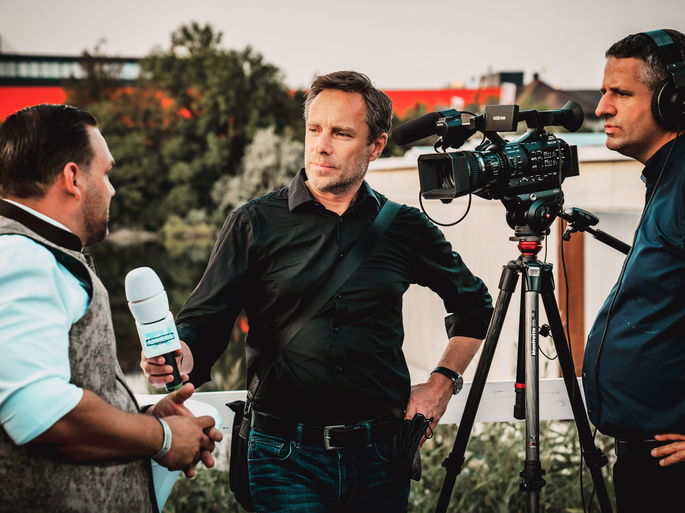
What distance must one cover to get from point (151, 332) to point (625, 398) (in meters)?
1.29

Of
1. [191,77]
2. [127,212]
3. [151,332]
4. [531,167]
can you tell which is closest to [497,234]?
[531,167]

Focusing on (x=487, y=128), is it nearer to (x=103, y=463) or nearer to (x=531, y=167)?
(x=531, y=167)

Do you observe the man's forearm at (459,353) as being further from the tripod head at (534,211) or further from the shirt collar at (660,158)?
the shirt collar at (660,158)

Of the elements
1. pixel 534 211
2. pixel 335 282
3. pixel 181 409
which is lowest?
pixel 181 409

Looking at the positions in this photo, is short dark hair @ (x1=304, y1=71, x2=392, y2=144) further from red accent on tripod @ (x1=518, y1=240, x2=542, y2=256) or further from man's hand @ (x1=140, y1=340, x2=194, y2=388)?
man's hand @ (x1=140, y1=340, x2=194, y2=388)

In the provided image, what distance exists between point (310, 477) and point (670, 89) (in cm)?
146

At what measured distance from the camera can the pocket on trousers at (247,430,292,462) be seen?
2.02 meters

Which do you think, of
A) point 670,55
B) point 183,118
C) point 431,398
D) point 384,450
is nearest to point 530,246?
point 431,398

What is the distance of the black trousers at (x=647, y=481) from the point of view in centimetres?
202

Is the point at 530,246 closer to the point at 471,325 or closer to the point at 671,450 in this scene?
the point at 471,325

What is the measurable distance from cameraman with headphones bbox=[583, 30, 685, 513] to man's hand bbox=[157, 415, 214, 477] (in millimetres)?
1126

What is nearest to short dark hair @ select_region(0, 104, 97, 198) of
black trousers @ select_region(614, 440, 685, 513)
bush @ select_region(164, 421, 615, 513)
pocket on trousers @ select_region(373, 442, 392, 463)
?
pocket on trousers @ select_region(373, 442, 392, 463)

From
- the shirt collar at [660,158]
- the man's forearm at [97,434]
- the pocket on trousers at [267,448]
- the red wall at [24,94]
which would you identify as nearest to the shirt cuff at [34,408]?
the man's forearm at [97,434]

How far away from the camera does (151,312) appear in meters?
1.62
